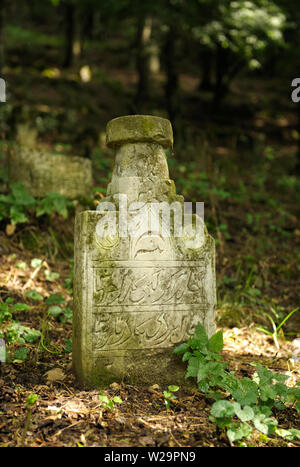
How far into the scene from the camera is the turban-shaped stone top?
116 inches

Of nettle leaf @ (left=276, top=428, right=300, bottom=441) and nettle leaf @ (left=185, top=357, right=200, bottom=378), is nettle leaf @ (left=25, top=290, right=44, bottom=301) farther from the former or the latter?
nettle leaf @ (left=276, top=428, right=300, bottom=441)

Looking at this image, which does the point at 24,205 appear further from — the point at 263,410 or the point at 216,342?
the point at 263,410

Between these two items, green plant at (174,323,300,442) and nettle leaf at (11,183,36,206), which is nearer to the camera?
green plant at (174,323,300,442)

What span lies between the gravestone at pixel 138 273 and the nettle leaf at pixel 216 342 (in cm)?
19

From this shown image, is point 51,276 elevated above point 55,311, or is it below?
above

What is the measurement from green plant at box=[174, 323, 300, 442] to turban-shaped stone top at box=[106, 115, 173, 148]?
1.39 m

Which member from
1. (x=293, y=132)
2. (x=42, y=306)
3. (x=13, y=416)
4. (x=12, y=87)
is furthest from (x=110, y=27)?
(x=13, y=416)

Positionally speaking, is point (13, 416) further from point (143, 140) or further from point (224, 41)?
point (224, 41)

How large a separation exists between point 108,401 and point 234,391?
0.77 meters

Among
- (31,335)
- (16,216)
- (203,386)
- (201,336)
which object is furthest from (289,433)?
(16,216)

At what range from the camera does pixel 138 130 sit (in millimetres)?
2953

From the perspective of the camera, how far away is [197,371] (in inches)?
105

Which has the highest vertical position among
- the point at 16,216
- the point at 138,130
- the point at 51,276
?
the point at 138,130

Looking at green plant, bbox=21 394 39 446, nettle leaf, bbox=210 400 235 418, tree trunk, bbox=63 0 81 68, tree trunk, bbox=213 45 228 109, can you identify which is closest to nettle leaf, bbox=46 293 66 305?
green plant, bbox=21 394 39 446
